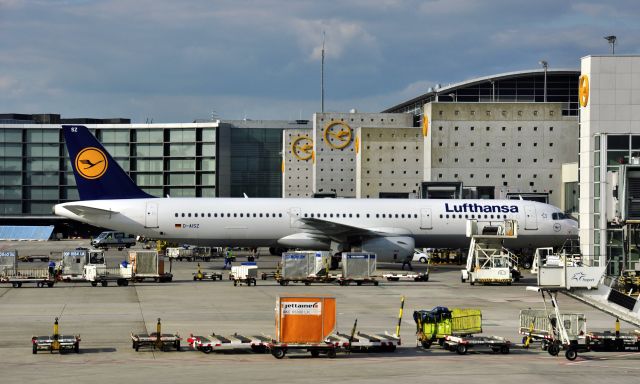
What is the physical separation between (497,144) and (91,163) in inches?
2324

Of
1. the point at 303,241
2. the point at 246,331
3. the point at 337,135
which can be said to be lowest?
the point at 246,331

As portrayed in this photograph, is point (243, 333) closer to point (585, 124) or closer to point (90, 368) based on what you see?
point (90, 368)

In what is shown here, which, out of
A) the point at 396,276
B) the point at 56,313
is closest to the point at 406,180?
the point at 396,276

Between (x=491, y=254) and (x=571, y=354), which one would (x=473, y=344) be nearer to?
(x=571, y=354)

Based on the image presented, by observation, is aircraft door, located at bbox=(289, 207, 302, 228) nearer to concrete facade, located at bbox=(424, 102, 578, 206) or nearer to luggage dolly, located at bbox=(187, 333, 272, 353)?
luggage dolly, located at bbox=(187, 333, 272, 353)

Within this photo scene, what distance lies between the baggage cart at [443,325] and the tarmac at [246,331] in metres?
0.44

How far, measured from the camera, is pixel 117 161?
458ft

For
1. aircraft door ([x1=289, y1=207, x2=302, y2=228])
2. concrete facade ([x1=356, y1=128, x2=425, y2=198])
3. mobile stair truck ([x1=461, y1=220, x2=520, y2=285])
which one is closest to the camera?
mobile stair truck ([x1=461, y1=220, x2=520, y2=285])

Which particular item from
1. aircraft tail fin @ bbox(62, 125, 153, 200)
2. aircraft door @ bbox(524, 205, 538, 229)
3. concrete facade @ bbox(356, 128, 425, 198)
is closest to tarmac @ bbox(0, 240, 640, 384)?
aircraft tail fin @ bbox(62, 125, 153, 200)

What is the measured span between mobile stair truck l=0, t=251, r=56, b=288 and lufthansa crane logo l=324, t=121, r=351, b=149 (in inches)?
3675

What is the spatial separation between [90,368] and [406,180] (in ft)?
342

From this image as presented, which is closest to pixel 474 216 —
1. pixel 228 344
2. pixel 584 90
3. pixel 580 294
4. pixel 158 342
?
pixel 584 90

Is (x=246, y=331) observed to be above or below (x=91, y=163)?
below

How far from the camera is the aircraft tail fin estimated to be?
62.5m
